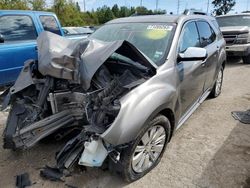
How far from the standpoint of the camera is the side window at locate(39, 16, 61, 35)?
6766mm

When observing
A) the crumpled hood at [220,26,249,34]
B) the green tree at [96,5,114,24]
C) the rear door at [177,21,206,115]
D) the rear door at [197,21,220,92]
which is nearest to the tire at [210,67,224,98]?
the rear door at [197,21,220,92]

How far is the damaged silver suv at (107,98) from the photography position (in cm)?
275

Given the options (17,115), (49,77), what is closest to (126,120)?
(49,77)

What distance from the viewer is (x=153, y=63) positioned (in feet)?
10.5

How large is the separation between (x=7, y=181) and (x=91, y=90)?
4.63 ft

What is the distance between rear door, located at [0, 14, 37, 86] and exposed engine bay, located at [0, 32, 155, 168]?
2700 mm

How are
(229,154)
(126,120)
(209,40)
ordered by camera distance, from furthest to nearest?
1. (209,40)
2. (229,154)
3. (126,120)

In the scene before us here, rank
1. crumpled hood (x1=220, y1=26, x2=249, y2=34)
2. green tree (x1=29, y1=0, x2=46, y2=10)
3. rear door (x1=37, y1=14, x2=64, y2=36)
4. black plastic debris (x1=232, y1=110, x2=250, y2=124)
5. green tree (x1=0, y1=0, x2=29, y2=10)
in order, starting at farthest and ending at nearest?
green tree (x1=29, y1=0, x2=46, y2=10)
green tree (x1=0, y1=0, x2=29, y2=10)
crumpled hood (x1=220, y1=26, x2=249, y2=34)
rear door (x1=37, y1=14, x2=64, y2=36)
black plastic debris (x1=232, y1=110, x2=250, y2=124)

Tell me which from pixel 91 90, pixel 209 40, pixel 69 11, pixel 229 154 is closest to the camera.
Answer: pixel 91 90

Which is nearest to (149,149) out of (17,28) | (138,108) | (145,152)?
(145,152)

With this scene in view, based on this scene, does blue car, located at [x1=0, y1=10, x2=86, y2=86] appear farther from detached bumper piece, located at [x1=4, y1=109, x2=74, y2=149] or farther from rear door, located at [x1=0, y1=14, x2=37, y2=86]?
detached bumper piece, located at [x1=4, y1=109, x2=74, y2=149]

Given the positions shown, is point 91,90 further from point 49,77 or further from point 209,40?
point 209,40

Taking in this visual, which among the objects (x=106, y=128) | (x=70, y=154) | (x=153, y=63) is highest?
(x=153, y=63)

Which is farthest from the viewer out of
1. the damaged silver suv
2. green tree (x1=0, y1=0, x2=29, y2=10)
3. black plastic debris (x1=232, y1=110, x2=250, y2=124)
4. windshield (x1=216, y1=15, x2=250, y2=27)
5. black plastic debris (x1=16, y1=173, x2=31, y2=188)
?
green tree (x1=0, y1=0, x2=29, y2=10)
